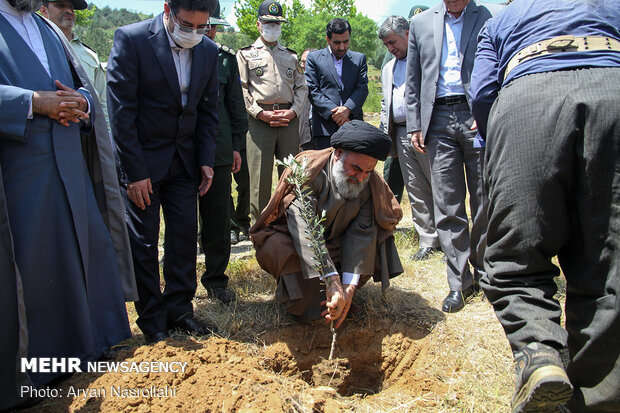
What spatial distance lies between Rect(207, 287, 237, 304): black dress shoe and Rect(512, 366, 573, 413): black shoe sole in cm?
236

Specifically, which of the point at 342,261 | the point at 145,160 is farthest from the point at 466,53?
the point at 145,160

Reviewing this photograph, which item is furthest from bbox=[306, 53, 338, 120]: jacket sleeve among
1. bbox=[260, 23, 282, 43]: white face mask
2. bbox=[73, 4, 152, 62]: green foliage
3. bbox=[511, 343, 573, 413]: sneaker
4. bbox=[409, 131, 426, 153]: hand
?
bbox=[73, 4, 152, 62]: green foliage

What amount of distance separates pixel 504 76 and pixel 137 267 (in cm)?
230

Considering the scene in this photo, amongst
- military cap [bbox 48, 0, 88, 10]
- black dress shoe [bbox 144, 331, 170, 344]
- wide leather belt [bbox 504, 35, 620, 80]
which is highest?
military cap [bbox 48, 0, 88, 10]

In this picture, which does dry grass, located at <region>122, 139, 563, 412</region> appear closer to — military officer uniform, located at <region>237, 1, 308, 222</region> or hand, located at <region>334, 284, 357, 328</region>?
hand, located at <region>334, 284, 357, 328</region>

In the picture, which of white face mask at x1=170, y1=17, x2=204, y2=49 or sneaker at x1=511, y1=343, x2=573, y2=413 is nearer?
sneaker at x1=511, y1=343, x2=573, y2=413

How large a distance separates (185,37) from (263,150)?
2.10 meters

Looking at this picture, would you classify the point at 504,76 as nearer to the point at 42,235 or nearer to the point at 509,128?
the point at 509,128

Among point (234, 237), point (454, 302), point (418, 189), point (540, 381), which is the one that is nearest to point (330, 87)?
point (418, 189)

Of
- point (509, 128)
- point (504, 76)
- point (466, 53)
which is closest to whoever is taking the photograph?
point (509, 128)

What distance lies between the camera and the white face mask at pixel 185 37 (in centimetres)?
288

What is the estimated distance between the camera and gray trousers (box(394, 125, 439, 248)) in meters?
4.77

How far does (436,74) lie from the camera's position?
11.6ft

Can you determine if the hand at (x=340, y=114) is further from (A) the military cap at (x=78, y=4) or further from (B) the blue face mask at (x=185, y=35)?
(A) the military cap at (x=78, y=4)
